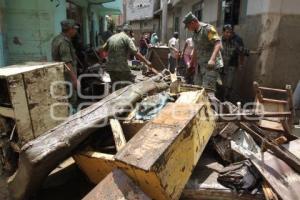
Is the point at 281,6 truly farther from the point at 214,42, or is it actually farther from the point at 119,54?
the point at 119,54

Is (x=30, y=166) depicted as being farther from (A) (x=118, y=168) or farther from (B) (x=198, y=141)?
(B) (x=198, y=141)

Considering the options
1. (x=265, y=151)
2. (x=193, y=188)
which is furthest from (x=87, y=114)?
(x=265, y=151)

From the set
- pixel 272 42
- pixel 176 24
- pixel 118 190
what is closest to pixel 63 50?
pixel 118 190

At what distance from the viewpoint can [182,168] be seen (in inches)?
103

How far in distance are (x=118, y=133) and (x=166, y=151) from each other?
754 millimetres

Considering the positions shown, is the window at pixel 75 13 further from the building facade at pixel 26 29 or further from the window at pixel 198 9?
the window at pixel 198 9

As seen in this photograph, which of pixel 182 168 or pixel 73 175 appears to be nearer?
pixel 182 168

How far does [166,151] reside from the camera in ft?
7.66

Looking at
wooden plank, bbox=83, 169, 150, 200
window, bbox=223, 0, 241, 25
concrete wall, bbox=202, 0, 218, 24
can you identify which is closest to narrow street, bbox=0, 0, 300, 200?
wooden plank, bbox=83, 169, 150, 200

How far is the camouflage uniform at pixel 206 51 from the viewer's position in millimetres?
5051

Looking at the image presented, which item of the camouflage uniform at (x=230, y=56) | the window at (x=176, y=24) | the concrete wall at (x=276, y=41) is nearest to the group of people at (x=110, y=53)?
the camouflage uniform at (x=230, y=56)

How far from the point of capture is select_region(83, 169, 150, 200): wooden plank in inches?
91.7

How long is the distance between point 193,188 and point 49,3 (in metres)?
5.33

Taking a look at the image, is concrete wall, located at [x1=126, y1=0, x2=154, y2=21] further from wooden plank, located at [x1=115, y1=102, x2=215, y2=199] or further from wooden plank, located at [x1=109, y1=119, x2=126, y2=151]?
wooden plank, located at [x1=115, y1=102, x2=215, y2=199]
